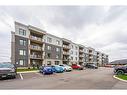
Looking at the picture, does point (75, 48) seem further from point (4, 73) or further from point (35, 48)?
point (4, 73)

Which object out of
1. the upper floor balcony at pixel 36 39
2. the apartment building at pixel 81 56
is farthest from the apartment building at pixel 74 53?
the upper floor balcony at pixel 36 39

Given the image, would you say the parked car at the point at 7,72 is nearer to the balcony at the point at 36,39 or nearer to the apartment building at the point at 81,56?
the balcony at the point at 36,39

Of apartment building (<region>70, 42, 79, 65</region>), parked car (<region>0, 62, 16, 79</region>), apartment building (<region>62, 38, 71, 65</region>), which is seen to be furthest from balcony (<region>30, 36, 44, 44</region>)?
apartment building (<region>70, 42, 79, 65</region>)

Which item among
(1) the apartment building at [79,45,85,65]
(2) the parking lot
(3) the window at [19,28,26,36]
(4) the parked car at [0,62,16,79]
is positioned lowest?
(2) the parking lot

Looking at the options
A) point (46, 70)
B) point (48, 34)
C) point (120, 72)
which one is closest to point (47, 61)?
point (48, 34)

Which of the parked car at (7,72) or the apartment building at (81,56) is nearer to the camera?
the parked car at (7,72)

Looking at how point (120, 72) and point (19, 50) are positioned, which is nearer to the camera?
point (120, 72)

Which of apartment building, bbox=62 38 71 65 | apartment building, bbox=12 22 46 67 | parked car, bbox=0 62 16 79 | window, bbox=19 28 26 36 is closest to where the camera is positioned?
parked car, bbox=0 62 16 79

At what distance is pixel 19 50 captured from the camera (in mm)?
34344

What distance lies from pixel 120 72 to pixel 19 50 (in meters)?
23.8

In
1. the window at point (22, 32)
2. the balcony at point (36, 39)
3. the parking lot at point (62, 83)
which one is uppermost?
the window at point (22, 32)

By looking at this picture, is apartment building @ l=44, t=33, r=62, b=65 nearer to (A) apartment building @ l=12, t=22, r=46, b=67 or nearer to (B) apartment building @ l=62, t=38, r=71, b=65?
(A) apartment building @ l=12, t=22, r=46, b=67

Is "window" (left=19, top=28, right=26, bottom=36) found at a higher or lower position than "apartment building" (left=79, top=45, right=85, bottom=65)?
higher
